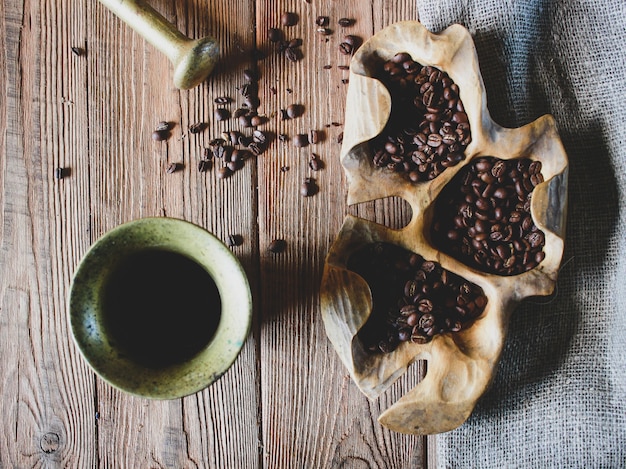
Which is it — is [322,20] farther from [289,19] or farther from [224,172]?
[224,172]

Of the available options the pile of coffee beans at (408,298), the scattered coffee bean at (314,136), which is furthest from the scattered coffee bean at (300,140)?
the pile of coffee beans at (408,298)

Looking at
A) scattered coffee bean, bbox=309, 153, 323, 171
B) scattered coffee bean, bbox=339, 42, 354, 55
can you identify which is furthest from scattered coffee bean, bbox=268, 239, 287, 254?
scattered coffee bean, bbox=339, 42, 354, 55

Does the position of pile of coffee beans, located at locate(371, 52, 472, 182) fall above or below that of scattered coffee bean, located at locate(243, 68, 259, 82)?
below

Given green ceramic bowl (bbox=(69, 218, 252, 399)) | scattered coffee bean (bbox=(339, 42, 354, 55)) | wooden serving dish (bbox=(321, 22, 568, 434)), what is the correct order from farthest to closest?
scattered coffee bean (bbox=(339, 42, 354, 55)) → wooden serving dish (bbox=(321, 22, 568, 434)) → green ceramic bowl (bbox=(69, 218, 252, 399))

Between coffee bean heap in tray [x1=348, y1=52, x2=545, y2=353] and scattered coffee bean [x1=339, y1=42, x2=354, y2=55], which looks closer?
coffee bean heap in tray [x1=348, y1=52, x2=545, y2=353]

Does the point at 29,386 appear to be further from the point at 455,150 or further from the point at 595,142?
the point at 595,142

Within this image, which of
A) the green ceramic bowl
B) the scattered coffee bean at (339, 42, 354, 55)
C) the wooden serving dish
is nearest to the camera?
the green ceramic bowl

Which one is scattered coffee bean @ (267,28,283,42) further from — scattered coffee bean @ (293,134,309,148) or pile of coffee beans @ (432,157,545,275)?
pile of coffee beans @ (432,157,545,275)

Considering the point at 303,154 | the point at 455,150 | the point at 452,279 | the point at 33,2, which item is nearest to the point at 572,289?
the point at 452,279
